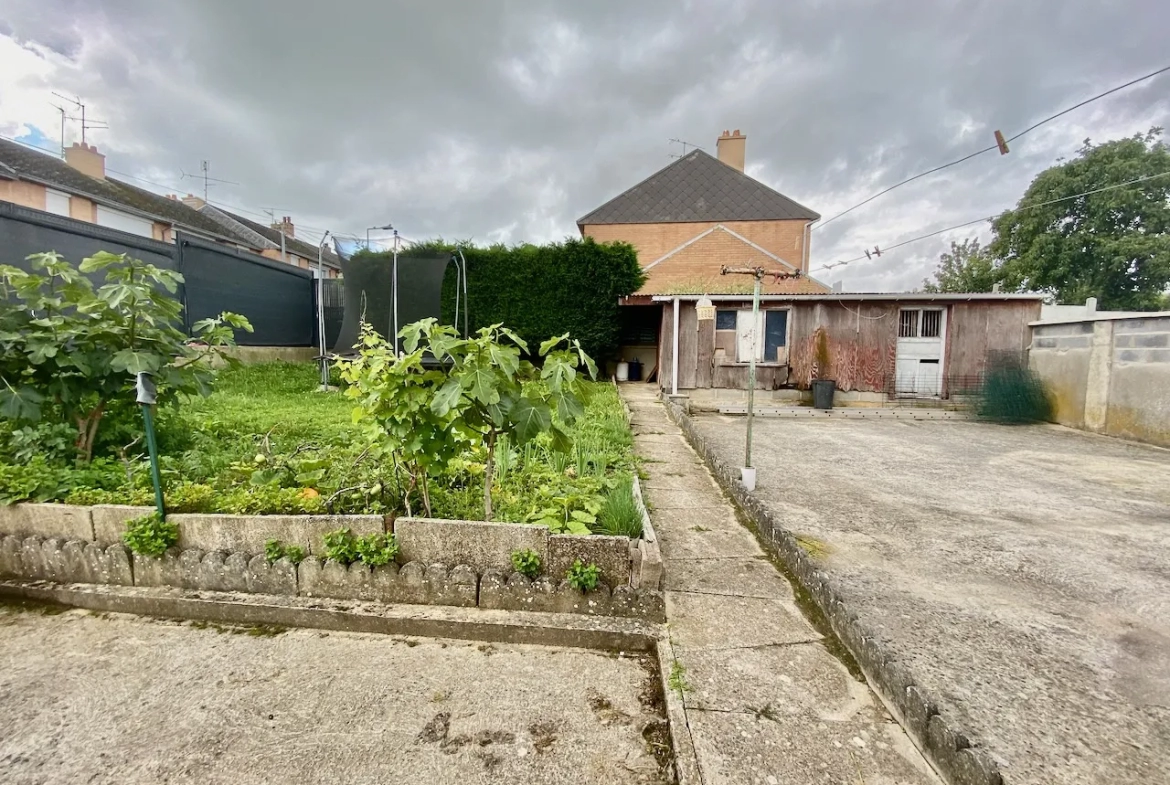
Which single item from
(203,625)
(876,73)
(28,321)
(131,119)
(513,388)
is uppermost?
(131,119)

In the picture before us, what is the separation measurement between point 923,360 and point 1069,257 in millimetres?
20313

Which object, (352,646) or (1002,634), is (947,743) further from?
(352,646)

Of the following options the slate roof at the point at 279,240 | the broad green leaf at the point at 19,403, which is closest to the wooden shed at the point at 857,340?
the broad green leaf at the point at 19,403

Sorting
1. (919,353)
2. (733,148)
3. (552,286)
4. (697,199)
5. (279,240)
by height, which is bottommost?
(919,353)

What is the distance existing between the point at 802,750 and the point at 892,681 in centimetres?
42

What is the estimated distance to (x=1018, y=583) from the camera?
234cm

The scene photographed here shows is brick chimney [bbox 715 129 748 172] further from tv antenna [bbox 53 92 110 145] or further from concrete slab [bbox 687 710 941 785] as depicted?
tv antenna [bbox 53 92 110 145]

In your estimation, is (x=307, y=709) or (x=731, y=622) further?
(x=731, y=622)

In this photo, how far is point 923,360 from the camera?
9117 mm

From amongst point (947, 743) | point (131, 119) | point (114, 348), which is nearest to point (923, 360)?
point (947, 743)

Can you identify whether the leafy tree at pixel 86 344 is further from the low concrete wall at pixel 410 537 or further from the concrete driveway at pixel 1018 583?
the concrete driveway at pixel 1018 583

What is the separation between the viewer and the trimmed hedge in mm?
10891

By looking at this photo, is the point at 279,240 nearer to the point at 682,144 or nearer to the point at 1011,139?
the point at 682,144

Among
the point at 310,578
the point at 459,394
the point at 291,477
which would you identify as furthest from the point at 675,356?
the point at 310,578
